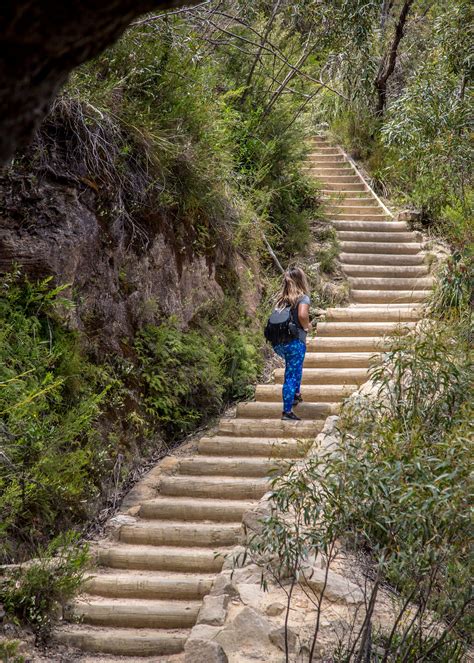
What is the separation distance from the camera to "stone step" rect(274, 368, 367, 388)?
9148mm

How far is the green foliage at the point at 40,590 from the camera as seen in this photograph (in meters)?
4.87

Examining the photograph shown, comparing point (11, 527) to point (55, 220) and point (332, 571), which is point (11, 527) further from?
point (55, 220)

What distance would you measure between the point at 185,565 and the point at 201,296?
13.7 feet

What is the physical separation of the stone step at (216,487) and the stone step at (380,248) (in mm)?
6626

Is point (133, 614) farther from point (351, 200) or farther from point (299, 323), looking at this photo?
point (351, 200)

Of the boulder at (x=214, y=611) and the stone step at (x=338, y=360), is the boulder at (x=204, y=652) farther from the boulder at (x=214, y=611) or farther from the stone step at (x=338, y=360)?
the stone step at (x=338, y=360)

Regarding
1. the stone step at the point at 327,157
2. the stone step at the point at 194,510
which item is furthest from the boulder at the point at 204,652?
the stone step at the point at 327,157

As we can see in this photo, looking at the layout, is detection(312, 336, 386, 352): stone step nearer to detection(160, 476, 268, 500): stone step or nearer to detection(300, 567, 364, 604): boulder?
detection(160, 476, 268, 500): stone step

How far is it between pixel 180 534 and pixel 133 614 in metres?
1.05

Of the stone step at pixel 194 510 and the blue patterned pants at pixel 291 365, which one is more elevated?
the blue patterned pants at pixel 291 365

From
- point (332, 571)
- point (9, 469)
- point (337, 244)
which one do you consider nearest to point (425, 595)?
point (332, 571)

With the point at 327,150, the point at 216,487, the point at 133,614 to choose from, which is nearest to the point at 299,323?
the point at 216,487

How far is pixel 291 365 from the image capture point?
8094 mm

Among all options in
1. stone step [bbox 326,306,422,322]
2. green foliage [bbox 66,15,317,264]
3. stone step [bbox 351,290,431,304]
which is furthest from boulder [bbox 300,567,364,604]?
stone step [bbox 351,290,431,304]
